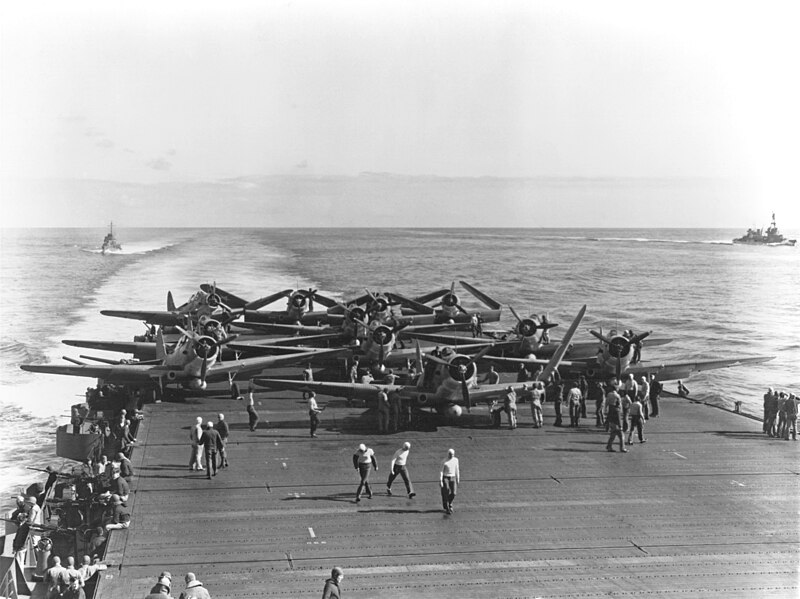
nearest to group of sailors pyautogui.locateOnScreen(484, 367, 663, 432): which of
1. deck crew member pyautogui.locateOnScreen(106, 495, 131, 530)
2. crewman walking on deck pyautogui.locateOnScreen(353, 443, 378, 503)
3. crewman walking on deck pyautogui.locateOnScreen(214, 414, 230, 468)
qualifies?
crewman walking on deck pyautogui.locateOnScreen(353, 443, 378, 503)

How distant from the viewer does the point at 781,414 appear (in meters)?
25.2

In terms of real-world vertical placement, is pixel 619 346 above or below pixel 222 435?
above

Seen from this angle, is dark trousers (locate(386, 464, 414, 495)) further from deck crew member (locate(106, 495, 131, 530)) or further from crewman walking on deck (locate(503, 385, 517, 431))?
crewman walking on deck (locate(503, 385, 517, 431))

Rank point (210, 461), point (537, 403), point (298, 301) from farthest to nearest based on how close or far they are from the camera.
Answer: point (298, 301), point (537, 403), point (210, 461)

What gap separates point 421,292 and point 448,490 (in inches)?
3649

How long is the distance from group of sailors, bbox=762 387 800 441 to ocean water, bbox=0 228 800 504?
21923 mm

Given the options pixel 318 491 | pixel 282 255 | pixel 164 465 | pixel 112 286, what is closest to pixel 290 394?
pixel 164 465

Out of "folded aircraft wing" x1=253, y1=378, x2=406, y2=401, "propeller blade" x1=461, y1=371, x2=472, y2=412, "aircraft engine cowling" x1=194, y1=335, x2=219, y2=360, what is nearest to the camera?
"propeller blade" x1=461, y1=371, x2=472, y2=412

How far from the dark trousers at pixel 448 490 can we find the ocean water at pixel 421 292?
24629 millimetres

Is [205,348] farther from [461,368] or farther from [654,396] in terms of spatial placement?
[654,396]

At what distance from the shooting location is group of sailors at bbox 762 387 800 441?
24.8m

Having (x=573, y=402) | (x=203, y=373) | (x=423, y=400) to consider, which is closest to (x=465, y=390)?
(x=423, y=400)

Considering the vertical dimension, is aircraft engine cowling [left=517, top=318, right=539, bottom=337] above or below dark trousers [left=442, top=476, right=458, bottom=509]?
above

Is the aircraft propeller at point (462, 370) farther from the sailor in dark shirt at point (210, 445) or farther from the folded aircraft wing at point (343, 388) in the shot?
the sailor in dark shirt at point (210, 445)
